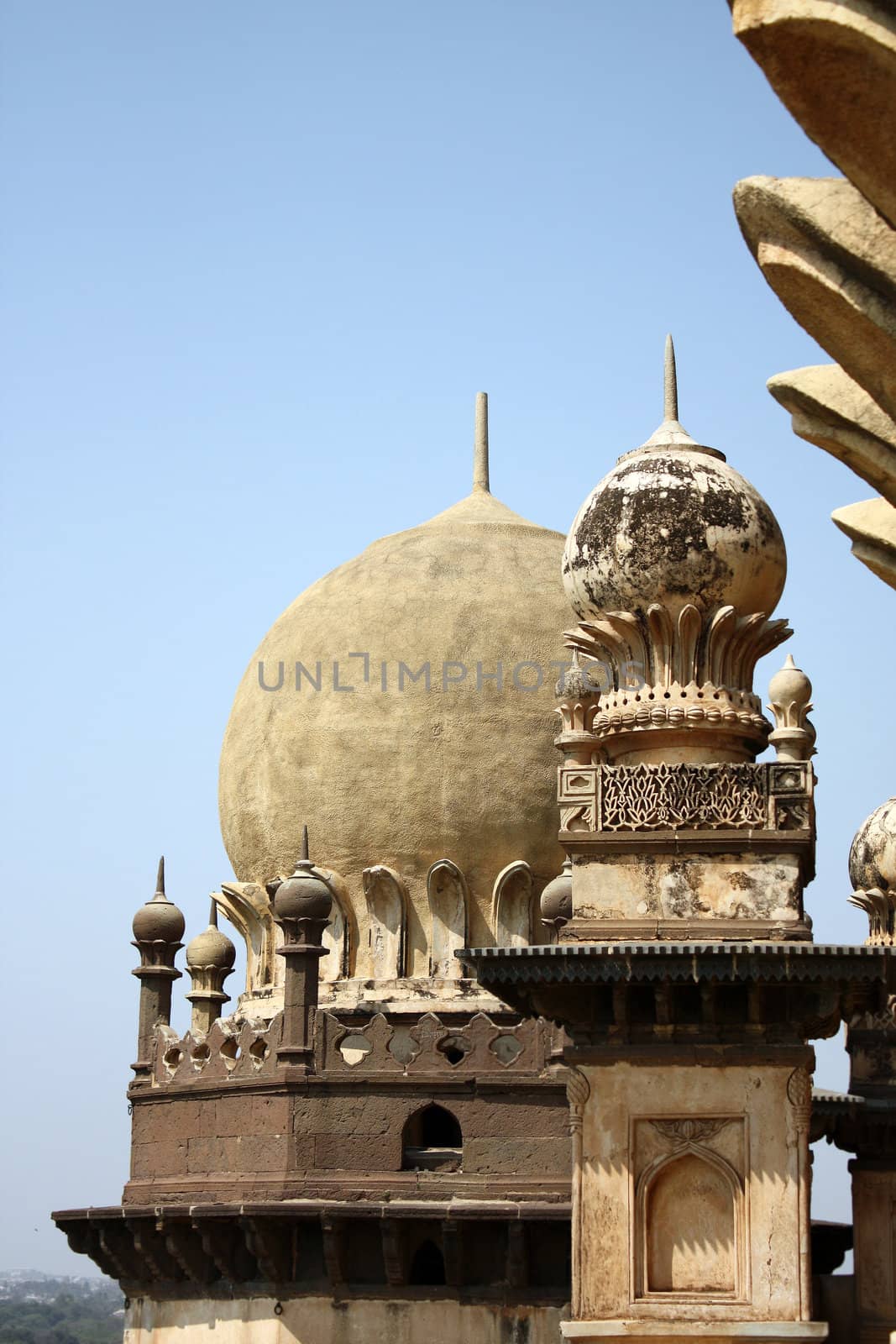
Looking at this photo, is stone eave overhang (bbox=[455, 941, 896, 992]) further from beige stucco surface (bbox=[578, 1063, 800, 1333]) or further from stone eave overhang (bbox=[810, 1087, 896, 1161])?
stone eave overhang (bbox=[810, 1087, 896, 1161])

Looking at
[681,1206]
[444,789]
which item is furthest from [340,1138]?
[681,1206]

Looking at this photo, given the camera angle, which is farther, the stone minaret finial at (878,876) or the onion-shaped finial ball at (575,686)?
the stone minaret finial at (878,876)

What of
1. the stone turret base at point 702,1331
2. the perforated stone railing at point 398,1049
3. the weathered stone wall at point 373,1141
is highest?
the perforated stone railing at point 398,1049

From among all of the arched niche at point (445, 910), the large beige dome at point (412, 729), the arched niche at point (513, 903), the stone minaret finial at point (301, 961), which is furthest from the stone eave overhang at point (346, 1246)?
the arched niche at point (513, 903)

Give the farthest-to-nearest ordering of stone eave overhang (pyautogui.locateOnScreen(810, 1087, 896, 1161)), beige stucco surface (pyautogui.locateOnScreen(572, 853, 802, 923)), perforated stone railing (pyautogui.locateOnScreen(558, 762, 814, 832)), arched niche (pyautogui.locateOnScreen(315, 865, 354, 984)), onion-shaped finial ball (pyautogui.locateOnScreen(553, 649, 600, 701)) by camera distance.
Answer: arched niche (pyautogui.locateOnScreen(315, 865, 354, 984)) → stone eave overhang (pyautogui.locateOnScreen(810, 1087, 896, 1161)) → onion-shaped finial ball (pyautogui.locateOnScreen(553, 649, 600, 701)) → perforated stone railing (pyautogui.locateOnScreen(558, 762, 814, 832)) → beige stucco surface (pyautogui.locateOnScreen(572, 853, 802, 923))

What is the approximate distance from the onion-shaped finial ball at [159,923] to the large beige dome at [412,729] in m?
1.25

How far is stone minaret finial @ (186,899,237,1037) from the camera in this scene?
932 inches

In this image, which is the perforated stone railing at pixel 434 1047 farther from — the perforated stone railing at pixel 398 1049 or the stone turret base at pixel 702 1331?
the stone turret base at pixel 702 1331

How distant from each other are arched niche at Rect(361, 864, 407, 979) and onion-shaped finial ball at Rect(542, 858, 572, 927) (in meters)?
2.35

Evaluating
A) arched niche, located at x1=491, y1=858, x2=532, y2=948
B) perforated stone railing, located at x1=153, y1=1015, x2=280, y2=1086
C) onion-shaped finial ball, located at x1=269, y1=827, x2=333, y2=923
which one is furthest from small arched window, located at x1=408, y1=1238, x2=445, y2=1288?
arched niche, located at x1=491, y1=858, x2=532, y2=948

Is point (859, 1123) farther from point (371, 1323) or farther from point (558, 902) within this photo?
point (371, 1323)

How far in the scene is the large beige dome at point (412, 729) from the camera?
2214 cm

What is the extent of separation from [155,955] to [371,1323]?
4.91 metres

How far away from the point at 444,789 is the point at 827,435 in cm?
1516
